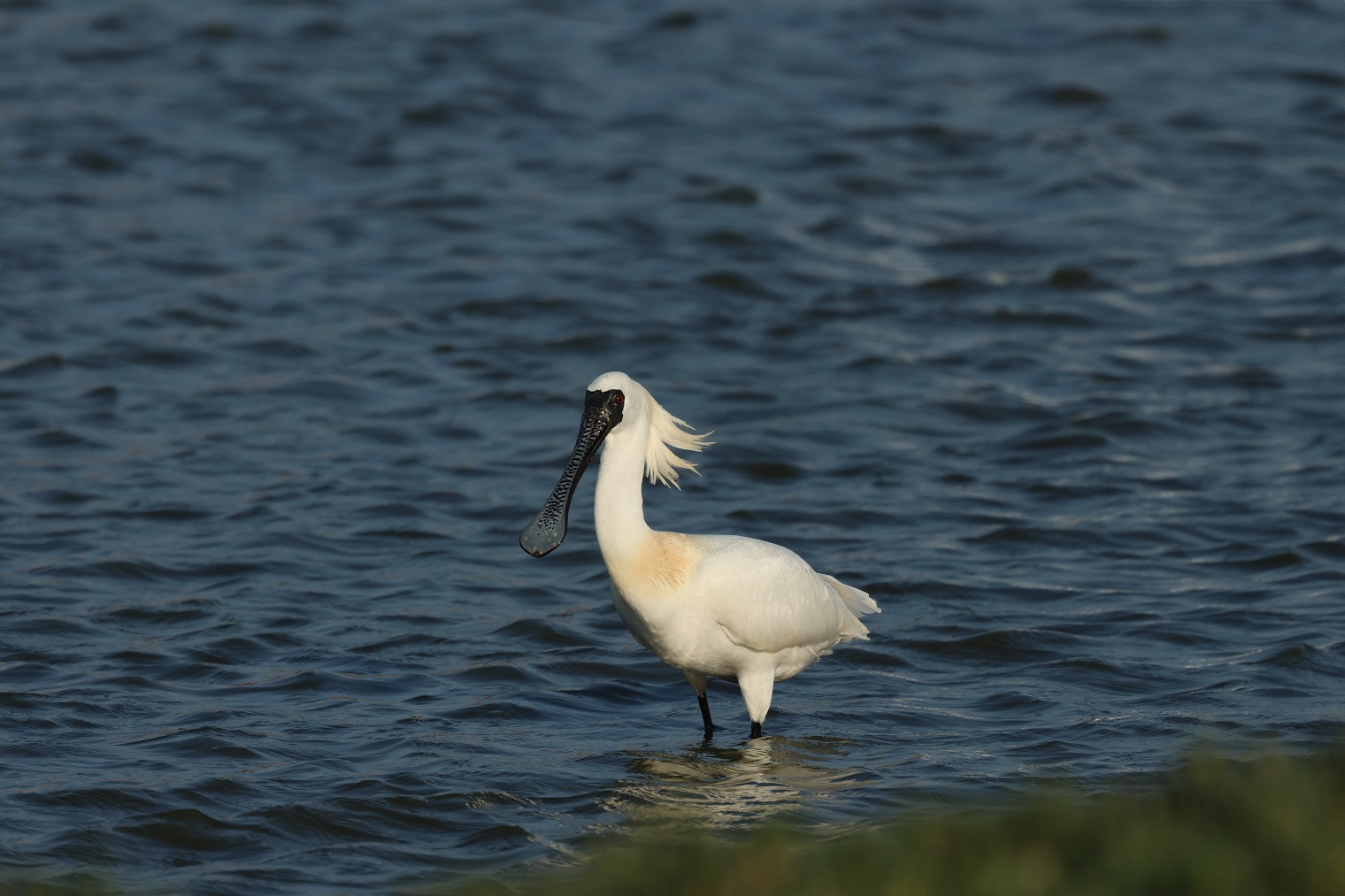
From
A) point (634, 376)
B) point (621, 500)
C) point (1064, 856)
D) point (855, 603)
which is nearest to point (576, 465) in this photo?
point (621, 500)

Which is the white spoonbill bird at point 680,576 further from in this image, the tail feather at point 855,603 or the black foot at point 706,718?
the tail feather at point 855,603

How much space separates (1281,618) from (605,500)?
4.83m

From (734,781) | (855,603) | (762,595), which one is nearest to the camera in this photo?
(734,781)

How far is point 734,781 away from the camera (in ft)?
28.9

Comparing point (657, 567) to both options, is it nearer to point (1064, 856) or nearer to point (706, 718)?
point (706, 718)

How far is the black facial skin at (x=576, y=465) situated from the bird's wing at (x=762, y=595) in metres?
0.78

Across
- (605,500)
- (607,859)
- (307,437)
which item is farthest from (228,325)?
(607,859)

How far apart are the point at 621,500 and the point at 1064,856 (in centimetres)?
413

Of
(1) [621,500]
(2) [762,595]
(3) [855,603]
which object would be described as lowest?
(3) [855,603]

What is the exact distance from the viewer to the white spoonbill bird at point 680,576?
8.84 metres

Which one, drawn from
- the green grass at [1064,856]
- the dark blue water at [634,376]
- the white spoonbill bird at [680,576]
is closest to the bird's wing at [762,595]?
the white spoonbill bird at [680,576]

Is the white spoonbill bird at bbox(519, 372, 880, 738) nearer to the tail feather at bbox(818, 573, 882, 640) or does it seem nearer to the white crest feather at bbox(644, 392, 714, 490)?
the white crest feather at bbox(644, 392, 714, 490)

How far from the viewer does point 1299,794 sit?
5.26 meters

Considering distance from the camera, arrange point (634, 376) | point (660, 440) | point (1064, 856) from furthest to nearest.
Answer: point (634, 376)
point (660, 440)
point (1064, 856)
